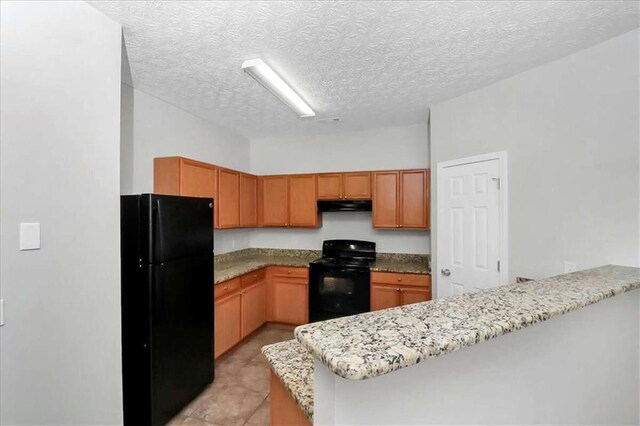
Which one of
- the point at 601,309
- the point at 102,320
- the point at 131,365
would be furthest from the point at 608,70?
the point at 131,365

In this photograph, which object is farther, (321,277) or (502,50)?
(321,277)

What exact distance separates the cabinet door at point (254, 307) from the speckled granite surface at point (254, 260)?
0.91 ft

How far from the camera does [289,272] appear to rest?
377 centimetres

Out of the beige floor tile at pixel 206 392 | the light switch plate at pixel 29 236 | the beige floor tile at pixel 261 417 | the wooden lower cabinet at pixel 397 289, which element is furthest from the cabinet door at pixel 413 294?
the light switch plate at pixel 29 236

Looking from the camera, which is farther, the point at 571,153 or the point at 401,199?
the point at 401,199

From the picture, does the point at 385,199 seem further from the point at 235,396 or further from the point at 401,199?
the point at 235,396

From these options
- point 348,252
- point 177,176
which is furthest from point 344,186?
point 177,176

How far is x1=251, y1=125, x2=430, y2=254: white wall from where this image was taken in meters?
3.78

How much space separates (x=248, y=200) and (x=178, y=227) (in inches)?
69.1

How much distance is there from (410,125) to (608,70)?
2087 millimetres

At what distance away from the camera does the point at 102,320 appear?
61.6 inches

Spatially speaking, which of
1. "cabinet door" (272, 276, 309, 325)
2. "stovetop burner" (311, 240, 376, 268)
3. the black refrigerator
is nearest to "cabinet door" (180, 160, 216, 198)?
the black refrigerator

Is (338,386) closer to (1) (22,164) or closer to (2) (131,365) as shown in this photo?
(1) (22,164)

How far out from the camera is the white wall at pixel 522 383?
2.30 feet
